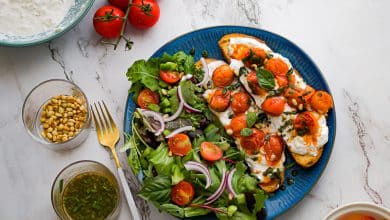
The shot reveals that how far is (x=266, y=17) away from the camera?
3.08m

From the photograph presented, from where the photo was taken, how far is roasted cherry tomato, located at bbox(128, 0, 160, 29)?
2945mm

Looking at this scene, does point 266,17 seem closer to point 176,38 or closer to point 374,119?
point 176,38

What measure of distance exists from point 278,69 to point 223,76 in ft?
0.85

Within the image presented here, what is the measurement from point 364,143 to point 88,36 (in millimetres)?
1494

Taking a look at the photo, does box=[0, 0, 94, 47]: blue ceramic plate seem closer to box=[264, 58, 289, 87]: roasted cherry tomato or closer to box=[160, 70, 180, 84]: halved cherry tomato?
box=[160, 70, 180, 84]: halved cherry tomato

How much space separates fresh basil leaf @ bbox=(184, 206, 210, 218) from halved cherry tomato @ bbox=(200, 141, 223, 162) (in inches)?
9.1

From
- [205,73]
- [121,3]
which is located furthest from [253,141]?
[121,3]

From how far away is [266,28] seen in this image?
308cm

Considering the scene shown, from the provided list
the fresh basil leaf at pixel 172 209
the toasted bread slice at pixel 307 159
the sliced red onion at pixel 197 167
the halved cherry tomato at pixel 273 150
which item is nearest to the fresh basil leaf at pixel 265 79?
the halved cherry tomato at pixel 273 150

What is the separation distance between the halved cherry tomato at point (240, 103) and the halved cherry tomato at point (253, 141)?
0.12 metres

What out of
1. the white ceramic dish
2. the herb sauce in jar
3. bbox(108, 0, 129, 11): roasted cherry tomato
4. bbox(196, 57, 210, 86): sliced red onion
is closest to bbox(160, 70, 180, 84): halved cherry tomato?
bbox(196, 57, 210, 86): sliced red onion

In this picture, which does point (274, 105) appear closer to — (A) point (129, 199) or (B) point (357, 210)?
(B) point (357, 210)

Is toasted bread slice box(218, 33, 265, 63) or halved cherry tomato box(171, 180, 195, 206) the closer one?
halved cherry tomato box(171, 180, 195, 206)

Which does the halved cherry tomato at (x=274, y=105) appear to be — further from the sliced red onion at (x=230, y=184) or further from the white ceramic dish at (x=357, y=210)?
the white ceramic dish at (x=357, y=210)
